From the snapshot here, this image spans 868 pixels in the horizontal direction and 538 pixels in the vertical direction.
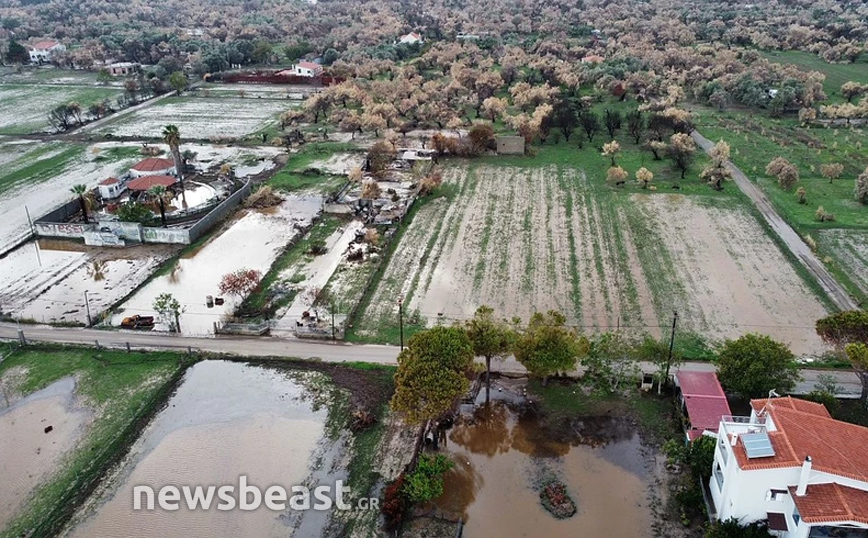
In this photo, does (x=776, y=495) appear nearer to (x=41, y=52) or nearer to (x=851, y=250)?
(x=851, y=250)

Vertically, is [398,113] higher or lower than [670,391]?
higher

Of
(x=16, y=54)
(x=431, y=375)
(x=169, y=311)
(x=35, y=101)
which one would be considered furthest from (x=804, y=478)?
(x=16, y=54)

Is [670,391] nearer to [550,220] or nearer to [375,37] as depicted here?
[550,220]

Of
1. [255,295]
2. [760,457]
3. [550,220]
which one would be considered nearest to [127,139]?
[255,295]

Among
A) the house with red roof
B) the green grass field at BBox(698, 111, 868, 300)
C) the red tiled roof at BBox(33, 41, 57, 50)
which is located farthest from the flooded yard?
the red tiled roof at BBox(33, 41, 57, 50)

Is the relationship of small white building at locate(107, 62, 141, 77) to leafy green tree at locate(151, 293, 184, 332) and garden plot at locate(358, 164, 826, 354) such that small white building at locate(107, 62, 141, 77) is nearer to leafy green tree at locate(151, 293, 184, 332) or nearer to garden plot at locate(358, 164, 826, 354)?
garden plot at locate(358, 164, 826, 354)

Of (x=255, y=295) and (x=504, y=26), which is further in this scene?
(x=504, y=26)

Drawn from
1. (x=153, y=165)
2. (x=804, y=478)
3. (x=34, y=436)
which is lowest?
(x=34, y=436)
